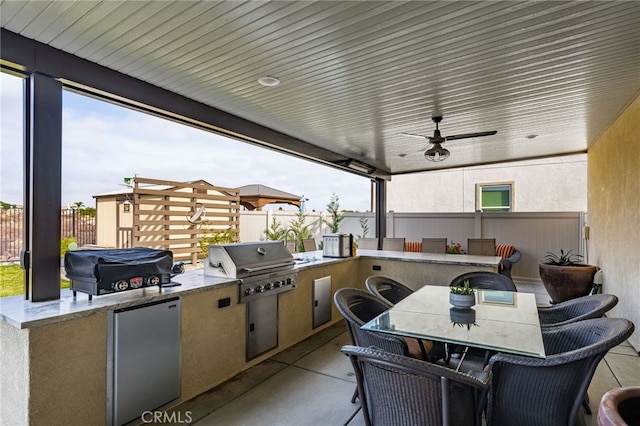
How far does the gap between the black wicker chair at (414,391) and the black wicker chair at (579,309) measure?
133cm

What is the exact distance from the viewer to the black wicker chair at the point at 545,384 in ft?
5.57

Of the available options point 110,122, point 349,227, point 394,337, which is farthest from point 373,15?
point 349,227

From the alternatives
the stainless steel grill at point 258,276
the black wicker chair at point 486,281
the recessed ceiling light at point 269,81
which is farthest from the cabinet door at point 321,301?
the recessed ceiling light at point 269,81

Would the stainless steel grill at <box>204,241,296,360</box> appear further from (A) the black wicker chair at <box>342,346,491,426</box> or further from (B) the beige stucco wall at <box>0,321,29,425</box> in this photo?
(A) the black wicker chair at <box>342,346,491,426</box>

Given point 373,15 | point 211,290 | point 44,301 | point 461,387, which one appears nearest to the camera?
point 461,387

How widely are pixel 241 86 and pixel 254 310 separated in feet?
6.82

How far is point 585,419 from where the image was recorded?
7.90 feet

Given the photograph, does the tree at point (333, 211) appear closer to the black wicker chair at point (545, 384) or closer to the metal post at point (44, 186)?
the metal post at point (44, 186)

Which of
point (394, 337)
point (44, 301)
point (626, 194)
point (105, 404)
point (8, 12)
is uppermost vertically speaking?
point (8, 12)

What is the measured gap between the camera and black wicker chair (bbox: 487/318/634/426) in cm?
170

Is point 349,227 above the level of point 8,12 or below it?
below

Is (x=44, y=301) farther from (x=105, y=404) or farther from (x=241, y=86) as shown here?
(x=241, y=86)

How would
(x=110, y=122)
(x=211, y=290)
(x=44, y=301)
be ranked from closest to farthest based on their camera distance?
(x=44, y=301) → (x=211, y=290) → (x=110, y=122)

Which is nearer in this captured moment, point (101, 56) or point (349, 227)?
point (101, 56)
